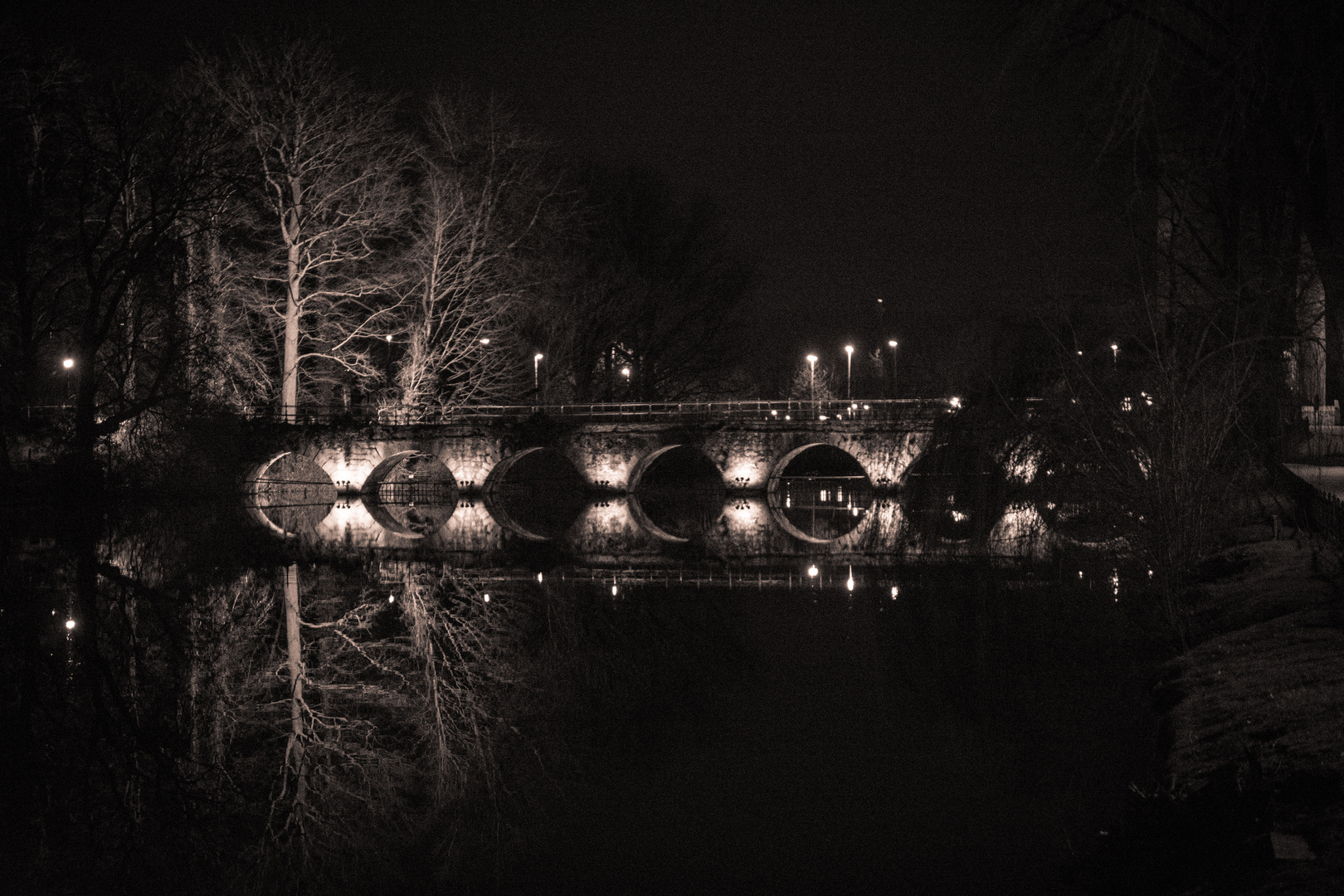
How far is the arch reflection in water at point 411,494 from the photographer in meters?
28.3

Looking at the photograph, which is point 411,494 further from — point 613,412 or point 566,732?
point 566,732

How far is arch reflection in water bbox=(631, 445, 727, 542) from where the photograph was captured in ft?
88.6

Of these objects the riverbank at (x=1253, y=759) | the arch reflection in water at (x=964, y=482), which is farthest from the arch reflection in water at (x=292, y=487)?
the riverbank at (x=1253, y=759)

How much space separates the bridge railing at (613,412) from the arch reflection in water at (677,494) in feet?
4.31

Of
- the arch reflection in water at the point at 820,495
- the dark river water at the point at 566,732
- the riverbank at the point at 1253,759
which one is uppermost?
the arch reflection in water at the point at 820,495

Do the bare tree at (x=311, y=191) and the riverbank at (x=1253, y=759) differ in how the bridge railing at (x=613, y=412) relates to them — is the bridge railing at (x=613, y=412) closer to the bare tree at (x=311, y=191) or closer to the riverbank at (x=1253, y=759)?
the bare tree at (x=311, y=191)

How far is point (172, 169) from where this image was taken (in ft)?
84.4

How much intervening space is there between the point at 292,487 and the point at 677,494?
10.9 meters

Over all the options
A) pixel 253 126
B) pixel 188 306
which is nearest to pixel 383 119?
pixel 253 126

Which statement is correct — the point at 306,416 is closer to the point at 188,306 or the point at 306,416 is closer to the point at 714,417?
the point at 188,306

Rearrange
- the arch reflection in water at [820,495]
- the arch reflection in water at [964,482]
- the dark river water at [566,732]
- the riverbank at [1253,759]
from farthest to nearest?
the arch reflection in water at [820,495]
the arch reflection in water at [964,482]
the dark river water at [566,732]
the riverbank at [1253,759]

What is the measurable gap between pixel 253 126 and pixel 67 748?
24.4 meters

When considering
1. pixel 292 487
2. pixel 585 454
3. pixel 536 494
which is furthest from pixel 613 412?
pixel 292 487

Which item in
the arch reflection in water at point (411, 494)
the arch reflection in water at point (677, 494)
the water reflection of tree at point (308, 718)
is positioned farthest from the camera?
the arch reflection in water at point (411, 494)
